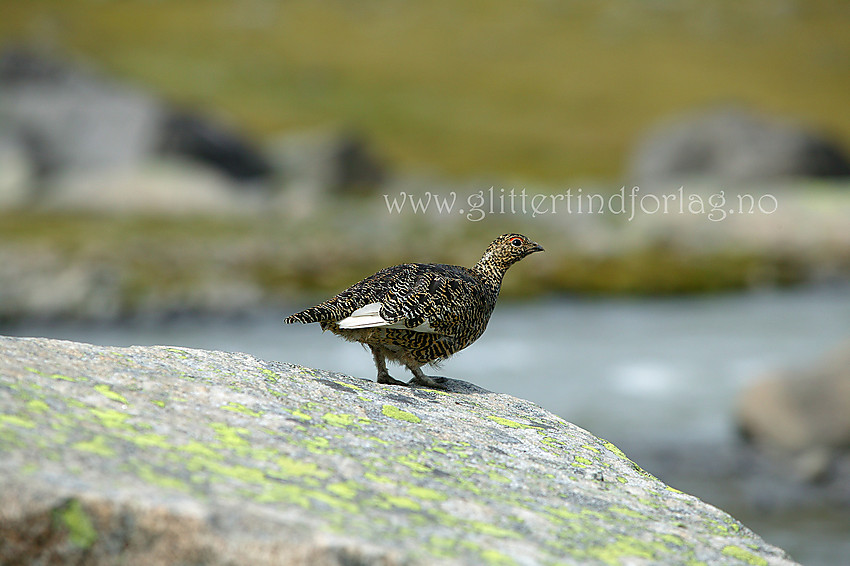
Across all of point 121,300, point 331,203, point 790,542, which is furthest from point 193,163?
point 790,542

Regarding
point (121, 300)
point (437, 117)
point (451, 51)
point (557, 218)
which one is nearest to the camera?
point (121, 300)

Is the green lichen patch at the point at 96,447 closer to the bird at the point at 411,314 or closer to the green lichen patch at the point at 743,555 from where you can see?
the bird at the point at 411,314

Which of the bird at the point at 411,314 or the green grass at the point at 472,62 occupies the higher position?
the green grass at the point at 472,62

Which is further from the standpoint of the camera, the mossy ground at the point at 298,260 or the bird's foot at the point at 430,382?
the mossy ground at the point at 298,260

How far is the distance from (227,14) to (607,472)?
137422 mm

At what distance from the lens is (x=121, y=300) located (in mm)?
28234

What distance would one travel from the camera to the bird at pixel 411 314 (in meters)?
6.16

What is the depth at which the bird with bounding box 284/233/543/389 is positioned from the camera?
6156mm

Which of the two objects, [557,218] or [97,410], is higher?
[557,218]

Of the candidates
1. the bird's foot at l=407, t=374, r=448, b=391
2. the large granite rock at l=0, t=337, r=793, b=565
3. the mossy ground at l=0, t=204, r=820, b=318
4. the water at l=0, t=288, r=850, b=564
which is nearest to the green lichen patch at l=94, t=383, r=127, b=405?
the large granite rock at l=0, t=337, r=793, b=565

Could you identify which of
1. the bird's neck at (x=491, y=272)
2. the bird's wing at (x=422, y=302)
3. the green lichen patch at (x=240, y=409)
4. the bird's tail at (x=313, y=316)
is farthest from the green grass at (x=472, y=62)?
the green lichen patch at (x=240, y=409)

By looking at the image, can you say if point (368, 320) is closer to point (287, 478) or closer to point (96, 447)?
point (287, 478)

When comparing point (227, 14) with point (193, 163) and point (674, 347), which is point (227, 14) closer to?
point (193, 163)

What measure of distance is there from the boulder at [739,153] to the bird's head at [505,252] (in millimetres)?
44484
